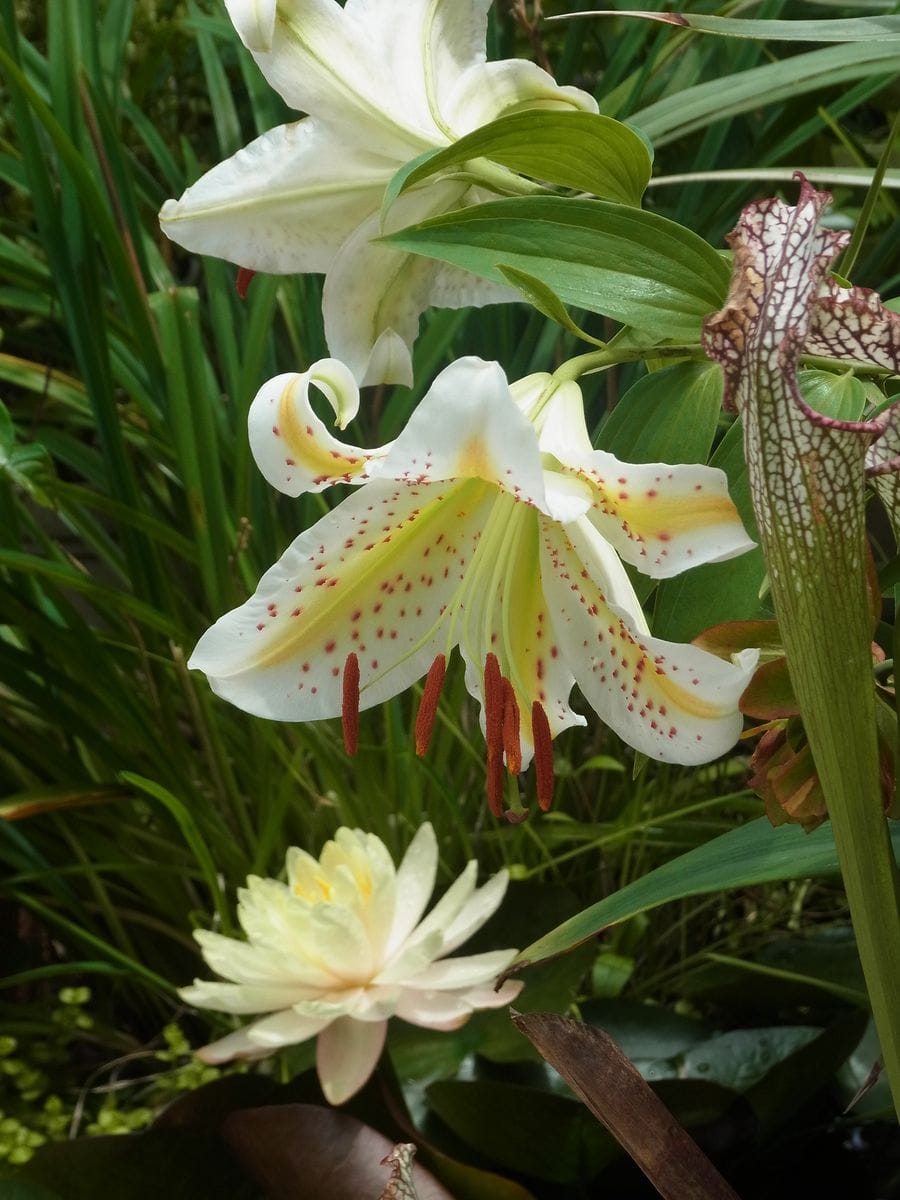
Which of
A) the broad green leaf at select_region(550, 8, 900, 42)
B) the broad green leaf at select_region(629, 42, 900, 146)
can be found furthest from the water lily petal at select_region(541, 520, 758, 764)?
the broad green leaf at select_region(629, 42, 900, 146)

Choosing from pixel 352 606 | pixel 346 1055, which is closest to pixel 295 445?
pixel 352 606

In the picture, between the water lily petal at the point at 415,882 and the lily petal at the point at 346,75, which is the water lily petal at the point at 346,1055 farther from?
the lily petal at the point at 346,75

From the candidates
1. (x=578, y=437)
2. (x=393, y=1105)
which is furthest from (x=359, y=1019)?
(x=578, y=437)

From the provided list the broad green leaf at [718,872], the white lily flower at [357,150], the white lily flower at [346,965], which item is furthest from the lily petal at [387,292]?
the white lily flower at [346,965]

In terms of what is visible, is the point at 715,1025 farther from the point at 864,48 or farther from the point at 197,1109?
the point at 864,48

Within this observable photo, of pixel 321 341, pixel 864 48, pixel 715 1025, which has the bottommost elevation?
pixel 715 1025

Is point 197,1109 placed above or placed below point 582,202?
below

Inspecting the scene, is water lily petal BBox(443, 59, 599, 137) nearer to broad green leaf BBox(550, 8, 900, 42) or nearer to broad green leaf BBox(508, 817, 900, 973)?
broad green leaf BBox(550, 8, 900, 42)
